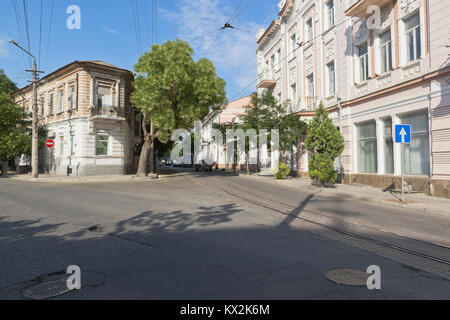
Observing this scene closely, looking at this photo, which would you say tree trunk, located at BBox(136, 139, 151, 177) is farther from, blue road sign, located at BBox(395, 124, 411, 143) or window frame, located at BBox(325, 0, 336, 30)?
blue road sign, located at BBox(395, 124, 411, 143)

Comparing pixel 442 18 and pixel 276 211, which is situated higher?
pixel 442 18

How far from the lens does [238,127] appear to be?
80.7 feet

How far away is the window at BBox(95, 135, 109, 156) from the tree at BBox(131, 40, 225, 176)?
20.2 ft

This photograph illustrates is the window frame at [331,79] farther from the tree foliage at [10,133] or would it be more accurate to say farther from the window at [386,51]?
the tree foliage at [10,133]

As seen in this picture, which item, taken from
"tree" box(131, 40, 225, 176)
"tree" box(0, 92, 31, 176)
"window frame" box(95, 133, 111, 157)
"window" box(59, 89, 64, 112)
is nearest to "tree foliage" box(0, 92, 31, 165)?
"tree" box(0, 92, 31, 176)

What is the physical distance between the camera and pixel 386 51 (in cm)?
1586

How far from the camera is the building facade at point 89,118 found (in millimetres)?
26188

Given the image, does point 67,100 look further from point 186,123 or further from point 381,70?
point 381,70

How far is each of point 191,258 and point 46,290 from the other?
76.1 inches

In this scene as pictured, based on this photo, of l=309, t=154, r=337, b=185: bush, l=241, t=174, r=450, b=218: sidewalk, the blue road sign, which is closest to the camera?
l=241, t=174, r=450, b=218: sidewalk

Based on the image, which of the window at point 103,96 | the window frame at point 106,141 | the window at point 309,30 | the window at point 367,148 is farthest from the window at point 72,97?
the window at point 367,148

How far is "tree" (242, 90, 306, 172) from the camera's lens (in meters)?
21.0
